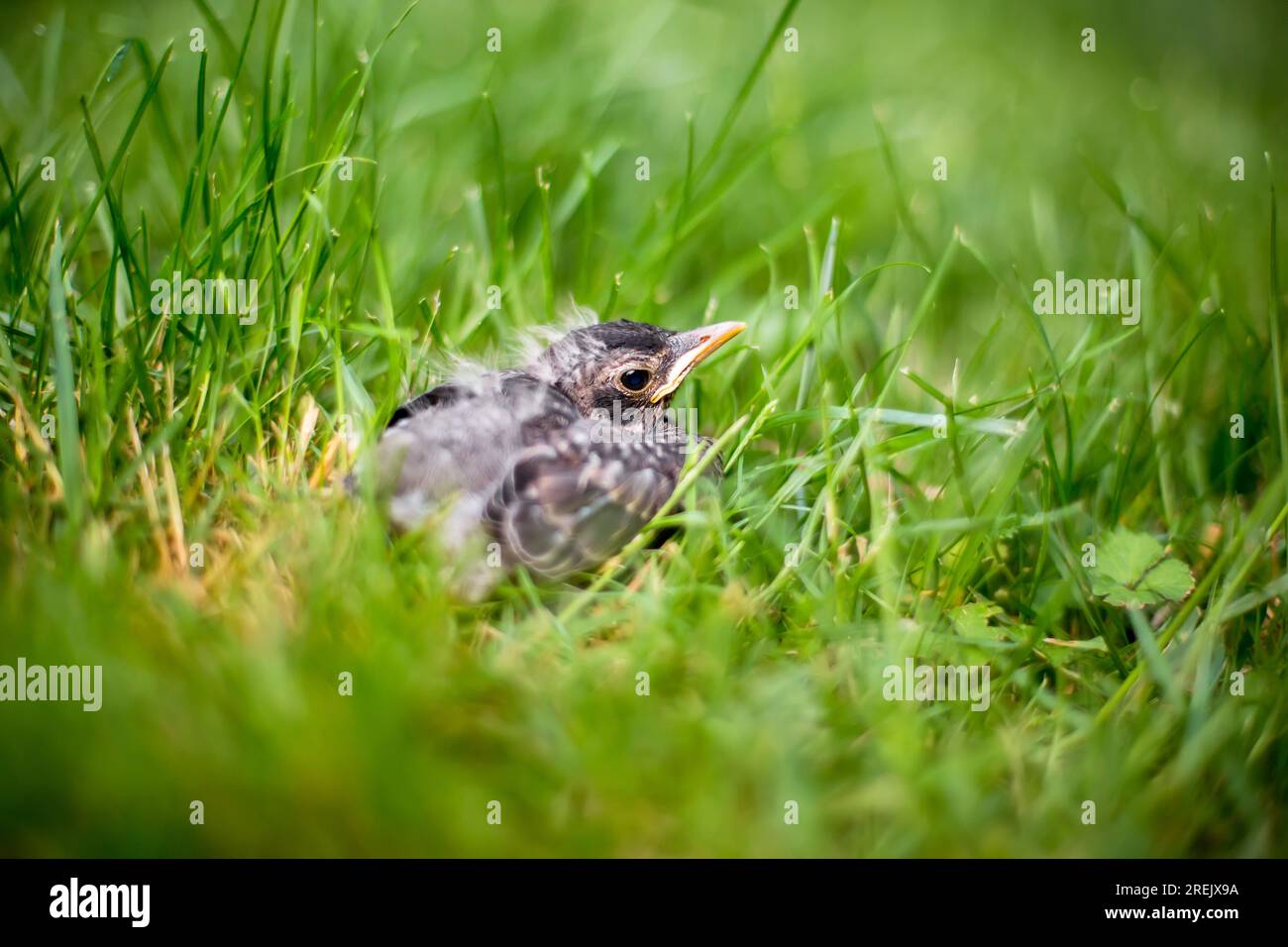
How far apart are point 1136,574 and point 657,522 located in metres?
1.32

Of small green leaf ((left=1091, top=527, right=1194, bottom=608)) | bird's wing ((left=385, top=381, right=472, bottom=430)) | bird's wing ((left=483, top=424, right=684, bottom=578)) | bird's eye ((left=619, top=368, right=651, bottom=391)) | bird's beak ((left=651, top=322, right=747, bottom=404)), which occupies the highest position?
bird's beak ((left=651, top=322, right=747, bottom=404))

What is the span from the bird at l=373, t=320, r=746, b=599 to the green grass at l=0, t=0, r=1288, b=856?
0.11 m

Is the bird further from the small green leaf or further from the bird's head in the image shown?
the small green leaf

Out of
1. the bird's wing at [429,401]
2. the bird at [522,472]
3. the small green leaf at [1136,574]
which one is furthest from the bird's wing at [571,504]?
the small green leaf at [1136,574]

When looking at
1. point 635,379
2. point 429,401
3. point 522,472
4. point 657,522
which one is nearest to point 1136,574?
point 657,522

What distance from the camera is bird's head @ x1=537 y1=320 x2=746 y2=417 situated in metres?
3.13

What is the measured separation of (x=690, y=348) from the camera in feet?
10.5

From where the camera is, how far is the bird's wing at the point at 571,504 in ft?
8.45

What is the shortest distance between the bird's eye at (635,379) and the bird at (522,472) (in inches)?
2.2

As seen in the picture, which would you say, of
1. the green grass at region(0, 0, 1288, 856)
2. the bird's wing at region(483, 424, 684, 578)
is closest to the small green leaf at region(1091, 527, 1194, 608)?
the green grass at region(0, 0, 1288, 856)

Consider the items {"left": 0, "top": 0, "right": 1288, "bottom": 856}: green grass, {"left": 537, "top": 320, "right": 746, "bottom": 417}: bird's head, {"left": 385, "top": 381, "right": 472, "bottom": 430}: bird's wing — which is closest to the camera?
{"left": 0, "top": 0, "right": 1288, "bottom": 856}: green grass

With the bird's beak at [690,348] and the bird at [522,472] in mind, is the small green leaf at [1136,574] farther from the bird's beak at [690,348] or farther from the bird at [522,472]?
the bird's beak at [690,348]
